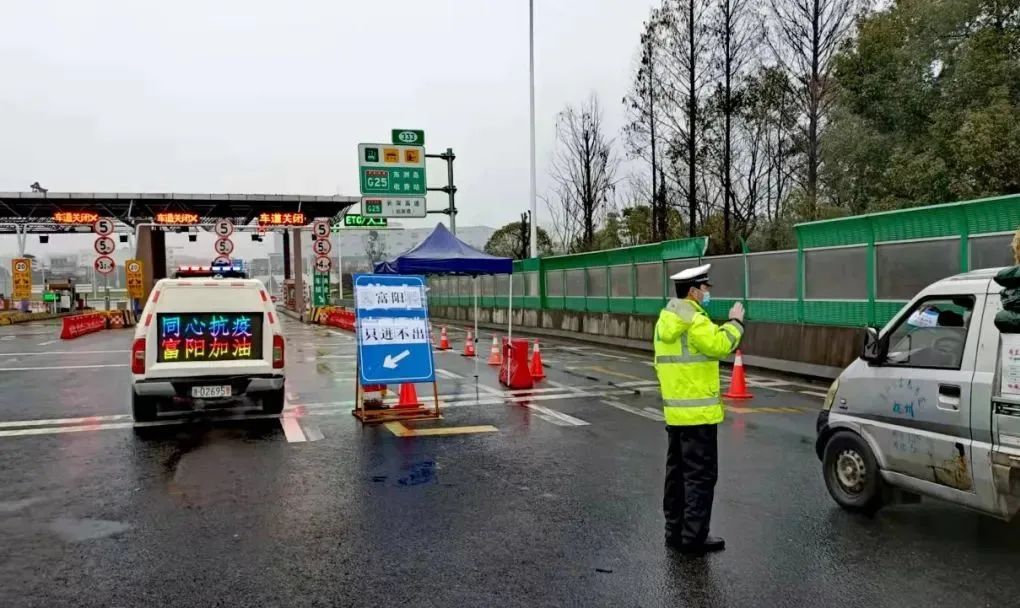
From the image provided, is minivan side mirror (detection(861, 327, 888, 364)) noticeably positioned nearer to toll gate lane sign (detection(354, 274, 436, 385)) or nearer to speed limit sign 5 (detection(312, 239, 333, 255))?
toll gate lane sign (detection(354, 274, 436, 385))

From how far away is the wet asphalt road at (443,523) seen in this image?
4422mm

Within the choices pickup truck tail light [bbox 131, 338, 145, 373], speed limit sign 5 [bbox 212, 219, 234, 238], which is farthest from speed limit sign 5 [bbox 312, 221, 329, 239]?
pickup truck tail light [bbox 131, 338, 145, 373]

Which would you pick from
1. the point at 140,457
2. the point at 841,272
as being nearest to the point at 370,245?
the point at 841,272

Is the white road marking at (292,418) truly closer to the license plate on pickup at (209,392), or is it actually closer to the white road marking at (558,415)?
the white road marking at (558,415)

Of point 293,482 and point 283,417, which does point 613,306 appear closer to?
point 283,417

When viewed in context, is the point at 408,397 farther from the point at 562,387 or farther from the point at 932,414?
the point at 932,414

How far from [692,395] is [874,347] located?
1.69 meters

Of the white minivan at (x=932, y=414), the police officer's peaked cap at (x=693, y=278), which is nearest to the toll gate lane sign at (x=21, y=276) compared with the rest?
the police officer's peaked cap at (x=693, y=278)

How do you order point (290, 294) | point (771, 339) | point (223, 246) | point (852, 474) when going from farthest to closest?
point (290, 294)
point (223, 246)
point (771, 339)
point (852, 474)

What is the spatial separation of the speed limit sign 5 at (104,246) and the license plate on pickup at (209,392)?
2788cm

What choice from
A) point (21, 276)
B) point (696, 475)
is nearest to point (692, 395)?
point (696, 475)

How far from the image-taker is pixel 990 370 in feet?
15.6

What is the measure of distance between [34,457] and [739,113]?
90.5 ft

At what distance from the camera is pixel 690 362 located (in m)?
4.97
